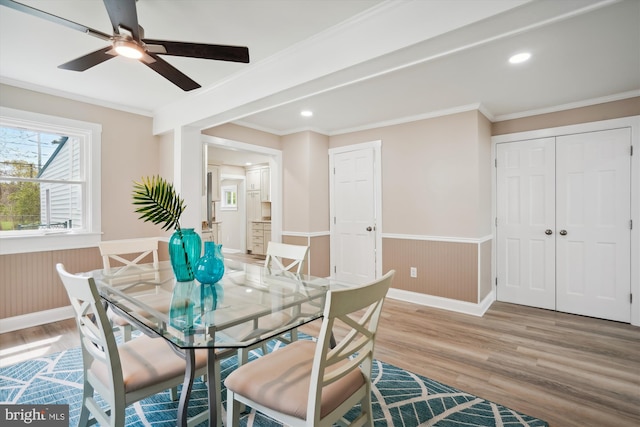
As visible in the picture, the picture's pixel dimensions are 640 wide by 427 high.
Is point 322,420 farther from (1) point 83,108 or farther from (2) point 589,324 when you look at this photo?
(1) point 83,108

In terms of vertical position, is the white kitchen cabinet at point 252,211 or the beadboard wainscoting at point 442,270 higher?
the white kitchen cabinet at point 252,211

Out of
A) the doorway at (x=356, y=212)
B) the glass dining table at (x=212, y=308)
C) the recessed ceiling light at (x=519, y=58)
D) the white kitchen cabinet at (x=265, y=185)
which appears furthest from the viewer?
the white kitchen cabinet at (x=265, y=185)

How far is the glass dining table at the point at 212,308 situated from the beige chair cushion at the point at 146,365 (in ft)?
0.49

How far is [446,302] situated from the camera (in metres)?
3.73

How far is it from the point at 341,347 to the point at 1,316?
367 cm

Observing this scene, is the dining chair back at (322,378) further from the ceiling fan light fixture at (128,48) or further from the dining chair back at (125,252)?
the ceiling fan light fixture at (128,48)

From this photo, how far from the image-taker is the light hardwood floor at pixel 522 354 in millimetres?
1972

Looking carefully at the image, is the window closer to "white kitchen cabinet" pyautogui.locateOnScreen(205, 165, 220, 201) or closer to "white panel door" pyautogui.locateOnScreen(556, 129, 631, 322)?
"white kitchen cabinet" pyautogui.locateOnScreen(205, 165, 220, 201)

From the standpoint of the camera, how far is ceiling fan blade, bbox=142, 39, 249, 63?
5.46 ft

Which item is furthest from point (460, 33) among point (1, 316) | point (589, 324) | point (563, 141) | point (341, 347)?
point (1, 316)

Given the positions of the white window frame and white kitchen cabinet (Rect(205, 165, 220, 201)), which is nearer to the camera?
the white window frame

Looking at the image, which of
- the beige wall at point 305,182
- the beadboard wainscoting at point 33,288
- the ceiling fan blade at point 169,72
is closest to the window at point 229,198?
the beige wall at point 305,182

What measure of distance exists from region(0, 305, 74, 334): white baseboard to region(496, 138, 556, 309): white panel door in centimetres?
516

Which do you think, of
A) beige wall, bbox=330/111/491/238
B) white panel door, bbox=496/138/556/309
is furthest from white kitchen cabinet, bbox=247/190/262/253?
white panel door, bbox=496/138/556/309
